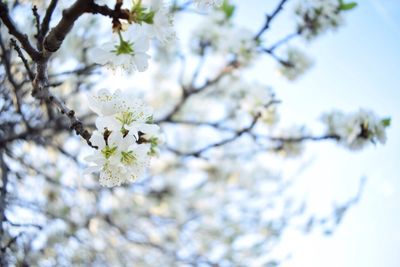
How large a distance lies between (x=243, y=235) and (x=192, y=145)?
2.28 m

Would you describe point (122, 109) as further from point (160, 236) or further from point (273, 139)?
point (160, 236)

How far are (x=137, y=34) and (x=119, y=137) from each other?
1.01 feet

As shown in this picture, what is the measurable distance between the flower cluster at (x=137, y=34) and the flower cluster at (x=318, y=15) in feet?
6.32

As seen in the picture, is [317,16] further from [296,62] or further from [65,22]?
[65,22]

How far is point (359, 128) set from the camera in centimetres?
246

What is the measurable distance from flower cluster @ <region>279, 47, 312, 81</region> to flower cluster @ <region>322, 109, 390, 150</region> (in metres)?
0.59

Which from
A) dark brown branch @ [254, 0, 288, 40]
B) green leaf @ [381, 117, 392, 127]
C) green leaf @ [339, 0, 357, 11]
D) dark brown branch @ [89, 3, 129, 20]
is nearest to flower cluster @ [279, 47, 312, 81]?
green leaf @ [339, 0, 357, 11]

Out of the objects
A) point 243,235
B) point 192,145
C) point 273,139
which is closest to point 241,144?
point 243,235

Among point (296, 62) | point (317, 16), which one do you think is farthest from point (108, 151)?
point (296, 62)

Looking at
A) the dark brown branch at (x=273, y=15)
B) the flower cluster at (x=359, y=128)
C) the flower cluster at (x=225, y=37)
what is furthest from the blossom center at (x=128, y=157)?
the flower cluster at (x=225, y=37)

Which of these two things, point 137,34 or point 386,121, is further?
point 386,121

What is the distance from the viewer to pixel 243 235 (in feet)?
16.5

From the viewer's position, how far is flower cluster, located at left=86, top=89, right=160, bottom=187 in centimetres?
111

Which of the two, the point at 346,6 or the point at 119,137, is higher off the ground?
the point at 346,6
